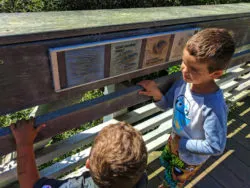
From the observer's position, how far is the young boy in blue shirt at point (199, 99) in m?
1.39

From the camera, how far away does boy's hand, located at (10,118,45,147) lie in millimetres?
1201

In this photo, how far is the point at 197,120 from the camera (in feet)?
5.31

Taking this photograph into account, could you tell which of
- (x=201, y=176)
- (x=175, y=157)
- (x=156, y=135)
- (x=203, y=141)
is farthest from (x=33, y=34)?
(x=201, y=176)

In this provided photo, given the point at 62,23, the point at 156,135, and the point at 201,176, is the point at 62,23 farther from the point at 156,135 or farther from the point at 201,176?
the point at 201,176

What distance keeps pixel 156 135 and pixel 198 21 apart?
4.93 feet

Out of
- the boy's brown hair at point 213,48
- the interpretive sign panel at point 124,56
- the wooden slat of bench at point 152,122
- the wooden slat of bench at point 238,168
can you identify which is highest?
the boy's brown hair at point 213,48


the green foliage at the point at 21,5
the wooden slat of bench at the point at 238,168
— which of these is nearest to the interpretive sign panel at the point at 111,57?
the wooden slat of bench at the point at 238,168

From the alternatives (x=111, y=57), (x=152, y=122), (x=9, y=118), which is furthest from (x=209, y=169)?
(x=9, y=118)

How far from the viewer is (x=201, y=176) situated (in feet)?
9.18

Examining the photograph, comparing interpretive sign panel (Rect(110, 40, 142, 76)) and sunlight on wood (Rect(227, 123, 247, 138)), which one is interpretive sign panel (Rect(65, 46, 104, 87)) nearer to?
interpretive sign panel (Rect(110, 40, 142, 76))

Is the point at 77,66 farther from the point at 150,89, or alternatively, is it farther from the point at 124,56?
the point at 150,89

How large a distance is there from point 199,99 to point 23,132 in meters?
1.09

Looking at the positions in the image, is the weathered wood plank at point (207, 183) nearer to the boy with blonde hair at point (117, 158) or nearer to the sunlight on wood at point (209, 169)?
the sunlight on wood at point (209, 169)

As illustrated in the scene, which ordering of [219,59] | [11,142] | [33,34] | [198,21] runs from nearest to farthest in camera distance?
[33,34] → [11,142] → [219,59] → [198,21]
